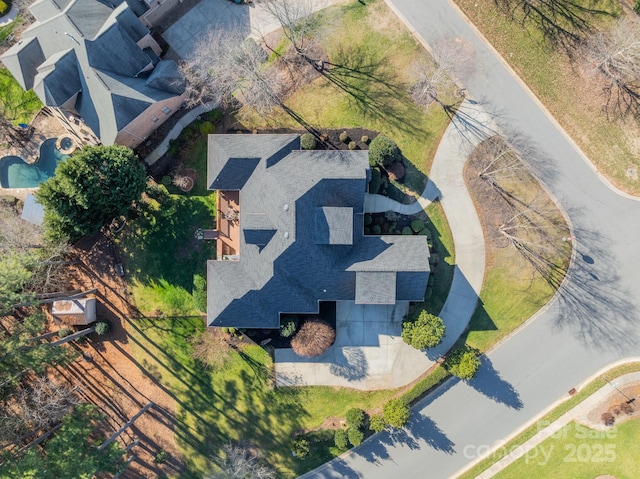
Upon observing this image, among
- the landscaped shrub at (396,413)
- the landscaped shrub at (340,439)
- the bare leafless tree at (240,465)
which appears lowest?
the bare leafless tree at (240,465)

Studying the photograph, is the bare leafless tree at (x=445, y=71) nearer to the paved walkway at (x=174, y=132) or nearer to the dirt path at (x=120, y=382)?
the paved walkway at (x=174, y=132)

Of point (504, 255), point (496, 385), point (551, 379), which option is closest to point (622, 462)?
point (551, 379)

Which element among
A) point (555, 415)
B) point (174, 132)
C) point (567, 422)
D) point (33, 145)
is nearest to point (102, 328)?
point (33, 145)

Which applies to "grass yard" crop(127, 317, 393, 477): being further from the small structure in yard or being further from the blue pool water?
the blue pool water

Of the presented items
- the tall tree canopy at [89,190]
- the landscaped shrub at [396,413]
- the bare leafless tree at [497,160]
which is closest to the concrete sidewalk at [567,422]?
the landscaped shrub at [396,413]

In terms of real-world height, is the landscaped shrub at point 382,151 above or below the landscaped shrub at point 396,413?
above

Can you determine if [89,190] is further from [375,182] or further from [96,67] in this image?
[375,182]

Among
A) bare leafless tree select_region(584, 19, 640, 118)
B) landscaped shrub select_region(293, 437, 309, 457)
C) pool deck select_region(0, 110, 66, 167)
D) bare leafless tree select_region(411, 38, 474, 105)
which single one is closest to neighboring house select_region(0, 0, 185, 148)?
pool deck select_region(0, 110, 66, 167)
